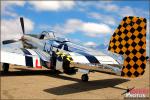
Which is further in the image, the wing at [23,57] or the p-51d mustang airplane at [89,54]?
the wing at [23,57]

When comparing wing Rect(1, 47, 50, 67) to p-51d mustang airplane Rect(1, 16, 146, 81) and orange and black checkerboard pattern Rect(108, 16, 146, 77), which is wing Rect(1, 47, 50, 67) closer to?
p-51d mustang airplane Rect(1, 16, 146, 81)

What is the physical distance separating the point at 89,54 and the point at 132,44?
7.16 feet

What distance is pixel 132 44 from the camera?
12.8m

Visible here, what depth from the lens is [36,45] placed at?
18.9 metres

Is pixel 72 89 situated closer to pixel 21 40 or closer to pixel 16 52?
pixel 16 52

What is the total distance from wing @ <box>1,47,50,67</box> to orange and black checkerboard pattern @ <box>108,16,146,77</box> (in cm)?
486

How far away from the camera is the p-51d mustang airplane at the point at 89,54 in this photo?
12250 mm

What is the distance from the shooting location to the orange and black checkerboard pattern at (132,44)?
12.1m

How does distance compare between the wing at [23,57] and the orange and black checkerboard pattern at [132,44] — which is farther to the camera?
the wing at [23,57]

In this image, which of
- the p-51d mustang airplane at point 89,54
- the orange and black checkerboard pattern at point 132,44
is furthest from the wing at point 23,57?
the orange and black checkerboard pattern at point 132,44

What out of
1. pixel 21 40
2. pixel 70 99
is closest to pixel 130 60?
pixel 70 99

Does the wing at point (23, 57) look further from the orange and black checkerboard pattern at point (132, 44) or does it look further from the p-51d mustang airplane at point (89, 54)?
the orange and black checkerboard pattern at point (132, 44)

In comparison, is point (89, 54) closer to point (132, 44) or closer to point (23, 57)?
point (132, 44)

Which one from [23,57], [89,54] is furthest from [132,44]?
[23,57]
